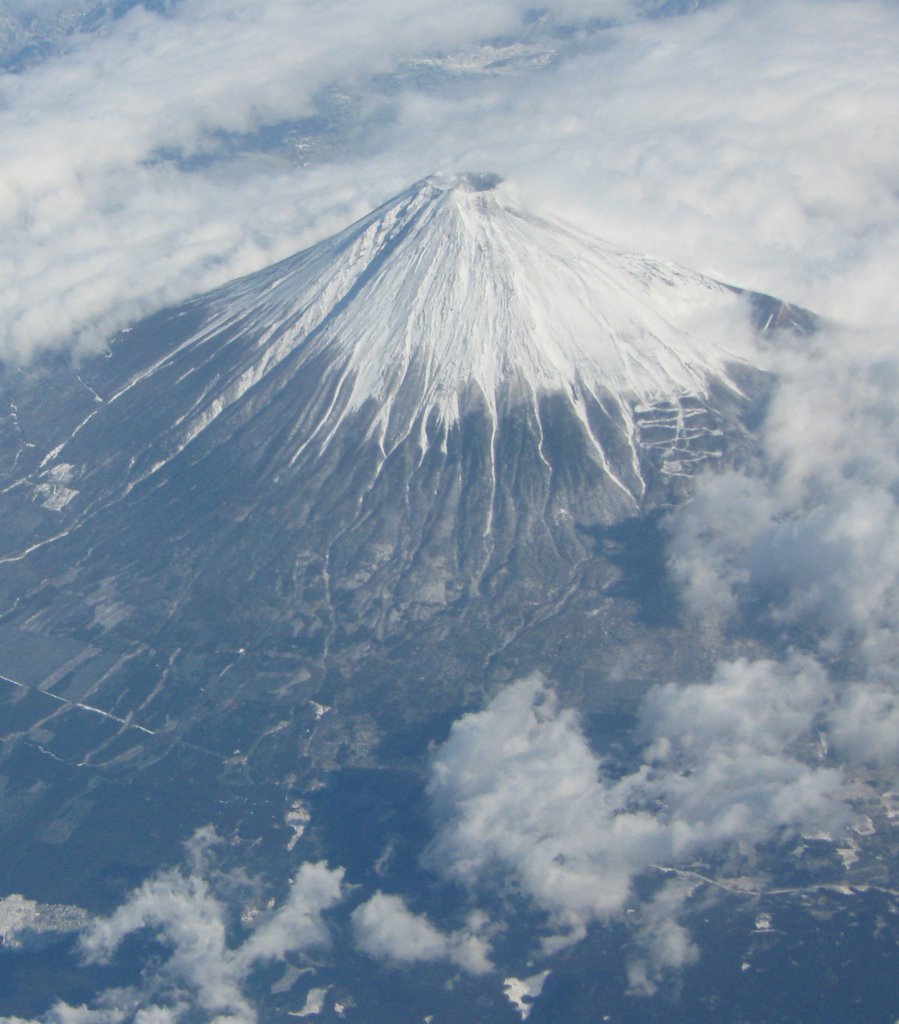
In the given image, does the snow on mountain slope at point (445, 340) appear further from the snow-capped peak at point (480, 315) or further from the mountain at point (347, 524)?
the mountain at point (347, 524)

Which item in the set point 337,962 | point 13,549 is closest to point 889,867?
point 337,962

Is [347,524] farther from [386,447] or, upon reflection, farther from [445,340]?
[445,340]

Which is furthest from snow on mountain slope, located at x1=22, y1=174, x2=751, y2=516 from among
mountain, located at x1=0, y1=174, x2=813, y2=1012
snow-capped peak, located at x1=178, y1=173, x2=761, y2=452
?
mountain, located at x1=0, y1=174, x2=813, y2=1012

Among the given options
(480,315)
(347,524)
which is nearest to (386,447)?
(347,524)

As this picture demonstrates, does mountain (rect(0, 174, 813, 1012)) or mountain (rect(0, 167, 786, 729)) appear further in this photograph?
mountain (rect(0, 167, 786, 729))

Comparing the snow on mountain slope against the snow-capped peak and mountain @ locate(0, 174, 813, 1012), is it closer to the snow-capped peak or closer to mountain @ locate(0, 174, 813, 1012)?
the snow-capped peak

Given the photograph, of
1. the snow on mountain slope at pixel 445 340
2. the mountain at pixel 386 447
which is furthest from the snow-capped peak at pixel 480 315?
the mountain at pixel 386 447

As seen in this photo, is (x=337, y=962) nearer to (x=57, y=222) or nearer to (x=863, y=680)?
(x=863, y=680)

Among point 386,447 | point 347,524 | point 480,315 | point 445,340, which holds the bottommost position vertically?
point 347,524
